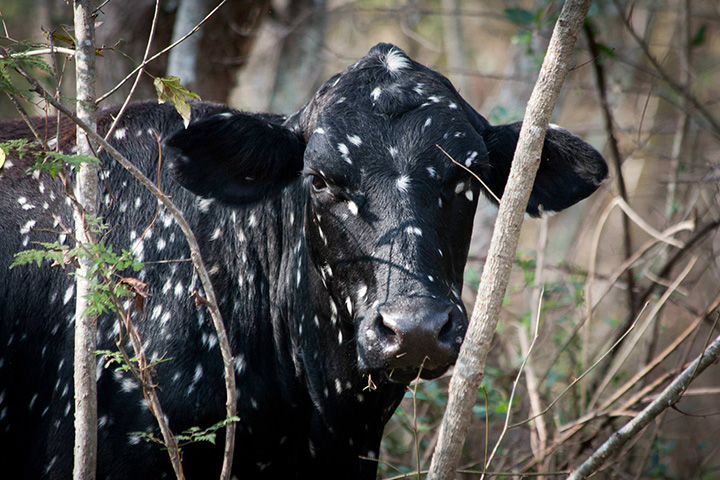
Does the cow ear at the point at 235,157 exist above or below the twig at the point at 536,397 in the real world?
above

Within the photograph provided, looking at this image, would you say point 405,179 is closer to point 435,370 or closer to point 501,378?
point 435,370

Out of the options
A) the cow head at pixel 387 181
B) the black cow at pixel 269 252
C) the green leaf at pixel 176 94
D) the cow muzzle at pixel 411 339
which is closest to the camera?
the cow muzzle at pixel 411 339

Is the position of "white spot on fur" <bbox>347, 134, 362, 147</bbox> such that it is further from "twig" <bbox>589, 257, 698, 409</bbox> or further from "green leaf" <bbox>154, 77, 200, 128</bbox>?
"twig" <bbox>589, 257, 698, 409</bbox>

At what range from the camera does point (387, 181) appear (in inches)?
128

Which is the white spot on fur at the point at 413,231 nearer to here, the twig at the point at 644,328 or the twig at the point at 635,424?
the twig at the point at 635,424

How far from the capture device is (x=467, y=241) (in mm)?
3588

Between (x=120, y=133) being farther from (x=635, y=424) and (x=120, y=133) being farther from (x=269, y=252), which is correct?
(x=635, y=424)

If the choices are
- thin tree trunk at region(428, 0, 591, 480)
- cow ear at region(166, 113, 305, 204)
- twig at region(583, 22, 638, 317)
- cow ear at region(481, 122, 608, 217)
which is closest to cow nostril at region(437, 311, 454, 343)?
thin tree trunk at region(428, 0, 591, 480)

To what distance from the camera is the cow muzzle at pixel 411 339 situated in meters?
2.83

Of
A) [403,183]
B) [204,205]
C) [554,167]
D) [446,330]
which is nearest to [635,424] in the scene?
[446,330]

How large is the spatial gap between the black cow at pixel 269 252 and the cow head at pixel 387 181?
0.01 metres

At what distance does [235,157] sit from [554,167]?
171cm

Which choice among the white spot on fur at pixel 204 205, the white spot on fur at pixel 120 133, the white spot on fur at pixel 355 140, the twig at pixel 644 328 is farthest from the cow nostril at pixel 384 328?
the twig at pixel 644 328

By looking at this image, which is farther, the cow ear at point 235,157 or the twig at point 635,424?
the cow ear at point 235,157
